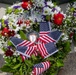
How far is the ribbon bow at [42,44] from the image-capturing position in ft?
18.9

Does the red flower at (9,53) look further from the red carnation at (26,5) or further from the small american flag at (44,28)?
the red carnation at (26,5)

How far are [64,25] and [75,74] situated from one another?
1023mm

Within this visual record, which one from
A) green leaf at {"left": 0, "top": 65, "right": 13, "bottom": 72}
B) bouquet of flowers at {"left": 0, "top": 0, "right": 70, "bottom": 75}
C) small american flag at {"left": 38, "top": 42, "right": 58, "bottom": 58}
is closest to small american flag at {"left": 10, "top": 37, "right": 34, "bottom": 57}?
bouquet of flowers at {"left": 0, "top": 0, "right": 70, "bottom": 75}

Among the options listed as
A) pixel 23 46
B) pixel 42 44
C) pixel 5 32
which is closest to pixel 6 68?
pixel 23 46

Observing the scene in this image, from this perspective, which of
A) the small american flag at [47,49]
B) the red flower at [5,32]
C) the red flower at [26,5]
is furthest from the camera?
the red flower at [26,5]

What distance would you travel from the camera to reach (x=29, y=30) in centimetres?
609

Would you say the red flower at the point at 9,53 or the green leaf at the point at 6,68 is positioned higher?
the red flower at the point at 9,53

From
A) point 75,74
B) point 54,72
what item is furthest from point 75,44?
point 54,72

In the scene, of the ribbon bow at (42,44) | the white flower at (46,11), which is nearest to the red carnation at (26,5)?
the white flower at (46,11)

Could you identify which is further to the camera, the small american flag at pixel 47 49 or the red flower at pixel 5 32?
the red flower at pixel 5 32

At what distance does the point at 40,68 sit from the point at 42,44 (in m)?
0.46

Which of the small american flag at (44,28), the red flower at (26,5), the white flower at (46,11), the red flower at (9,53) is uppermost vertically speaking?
the red flower at (26,5)

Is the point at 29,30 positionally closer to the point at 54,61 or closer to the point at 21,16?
the point at 21,16

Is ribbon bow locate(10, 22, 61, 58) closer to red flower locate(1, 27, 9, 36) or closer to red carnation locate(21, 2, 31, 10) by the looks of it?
red flower locate(1, 27, 9, 36)
